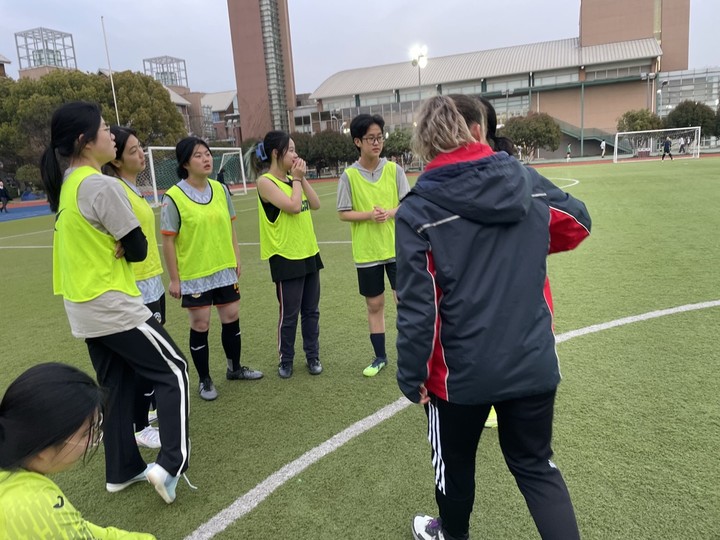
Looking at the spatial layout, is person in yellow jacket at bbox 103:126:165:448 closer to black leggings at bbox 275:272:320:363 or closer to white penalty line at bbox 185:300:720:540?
white penalty line at bbox 185:300:720:540

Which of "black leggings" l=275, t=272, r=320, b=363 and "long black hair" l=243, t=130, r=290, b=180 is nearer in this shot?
"long black hair" l=243, t=130, r=290, b=180

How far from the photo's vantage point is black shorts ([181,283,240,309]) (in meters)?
3.52

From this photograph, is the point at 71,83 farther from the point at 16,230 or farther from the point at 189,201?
the point at 189,201

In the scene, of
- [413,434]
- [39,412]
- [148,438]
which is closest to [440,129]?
[39,412]

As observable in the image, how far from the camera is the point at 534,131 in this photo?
4612 centimetres

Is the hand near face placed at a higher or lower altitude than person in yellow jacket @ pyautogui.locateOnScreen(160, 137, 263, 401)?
higher

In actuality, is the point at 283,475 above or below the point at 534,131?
below

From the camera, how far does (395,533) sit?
7.43ft

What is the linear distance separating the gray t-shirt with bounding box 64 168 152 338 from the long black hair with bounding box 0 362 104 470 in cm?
88

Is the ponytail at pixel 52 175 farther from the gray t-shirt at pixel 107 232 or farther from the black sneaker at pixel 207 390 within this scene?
the black sneaker at pixel 207 390

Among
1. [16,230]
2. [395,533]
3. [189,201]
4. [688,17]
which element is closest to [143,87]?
[16,230]

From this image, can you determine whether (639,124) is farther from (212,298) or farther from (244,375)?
(212,298)

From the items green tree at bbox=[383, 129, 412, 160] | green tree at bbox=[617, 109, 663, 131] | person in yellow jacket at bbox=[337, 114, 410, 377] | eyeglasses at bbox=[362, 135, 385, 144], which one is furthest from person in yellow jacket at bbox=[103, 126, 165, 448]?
green tree at bbox=[617, 109, 663, 131]

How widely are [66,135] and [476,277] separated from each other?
196cm
